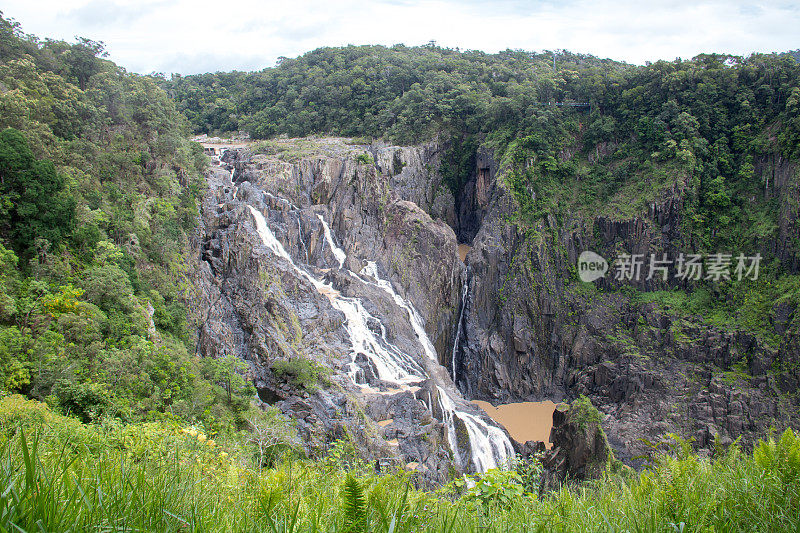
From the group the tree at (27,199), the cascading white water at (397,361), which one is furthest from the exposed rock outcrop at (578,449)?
the tree at (27,199)

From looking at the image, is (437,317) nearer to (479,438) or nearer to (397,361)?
(397,361)

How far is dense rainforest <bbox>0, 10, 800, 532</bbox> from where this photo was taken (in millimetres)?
3066

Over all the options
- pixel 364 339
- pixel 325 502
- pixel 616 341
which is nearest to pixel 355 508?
pixel 325 502

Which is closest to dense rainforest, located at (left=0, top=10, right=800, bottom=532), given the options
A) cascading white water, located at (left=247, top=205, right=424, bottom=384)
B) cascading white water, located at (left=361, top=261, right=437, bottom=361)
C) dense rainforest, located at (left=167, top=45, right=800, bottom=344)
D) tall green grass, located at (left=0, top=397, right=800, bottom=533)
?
tall green grass, located at (left=0, top=397, right=800, bottom=533)

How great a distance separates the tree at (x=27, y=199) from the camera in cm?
1185

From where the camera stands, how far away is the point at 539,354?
101 ft

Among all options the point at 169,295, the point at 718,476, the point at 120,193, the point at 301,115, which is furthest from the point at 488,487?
the point at 301,115

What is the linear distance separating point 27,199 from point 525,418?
2507cm

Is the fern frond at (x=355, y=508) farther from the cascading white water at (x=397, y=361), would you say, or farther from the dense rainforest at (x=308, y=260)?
the cascading white water at (x=397, y=361)

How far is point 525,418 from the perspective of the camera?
27703mm

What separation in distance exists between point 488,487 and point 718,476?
1.81 m

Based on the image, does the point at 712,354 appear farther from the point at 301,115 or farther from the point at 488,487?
the point at 301,115

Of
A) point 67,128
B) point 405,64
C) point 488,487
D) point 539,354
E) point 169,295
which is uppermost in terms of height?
point 405,64

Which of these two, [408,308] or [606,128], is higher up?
[606,128]
